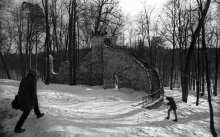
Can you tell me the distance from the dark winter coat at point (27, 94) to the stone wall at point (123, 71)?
480 inches

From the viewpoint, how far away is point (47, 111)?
7785 millimetres

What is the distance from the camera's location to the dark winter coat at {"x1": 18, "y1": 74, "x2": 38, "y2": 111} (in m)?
6.04

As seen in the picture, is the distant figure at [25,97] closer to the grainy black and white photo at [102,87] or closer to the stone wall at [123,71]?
the grainy black and white photo at [102,87]

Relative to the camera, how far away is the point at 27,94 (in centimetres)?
609

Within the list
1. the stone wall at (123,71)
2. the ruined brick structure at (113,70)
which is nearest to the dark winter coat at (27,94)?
the ruined brick structure at (113,70)

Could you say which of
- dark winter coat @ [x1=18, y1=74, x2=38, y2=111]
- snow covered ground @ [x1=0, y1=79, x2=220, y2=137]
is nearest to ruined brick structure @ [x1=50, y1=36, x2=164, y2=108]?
snow covered ground @ [x1=0, y1=79, x2=220, y2=137]

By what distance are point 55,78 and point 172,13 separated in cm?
1593

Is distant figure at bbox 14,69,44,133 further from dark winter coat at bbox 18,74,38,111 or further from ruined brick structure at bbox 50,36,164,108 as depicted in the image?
ruined brick structure at bbox 50,36,164,108

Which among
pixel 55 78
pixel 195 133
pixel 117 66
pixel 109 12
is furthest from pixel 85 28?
pixel 195 133

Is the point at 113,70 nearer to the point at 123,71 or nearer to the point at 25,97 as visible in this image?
the point at 123,71

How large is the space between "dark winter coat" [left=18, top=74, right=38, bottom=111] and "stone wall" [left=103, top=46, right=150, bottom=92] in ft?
40.0

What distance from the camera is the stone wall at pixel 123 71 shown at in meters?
17.7

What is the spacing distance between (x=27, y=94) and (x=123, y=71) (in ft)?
44.2

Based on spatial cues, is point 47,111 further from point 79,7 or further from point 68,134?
point 79,7
